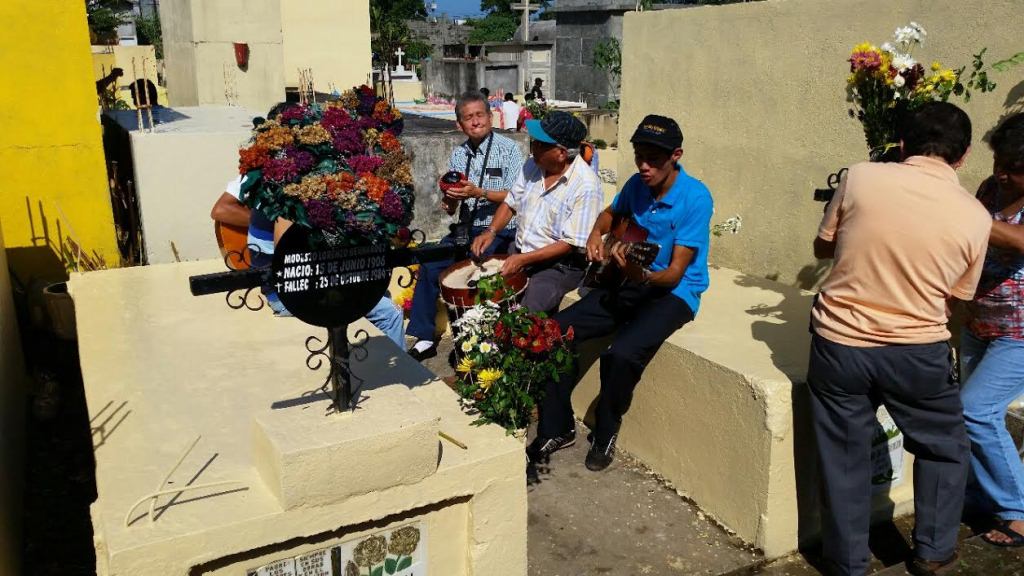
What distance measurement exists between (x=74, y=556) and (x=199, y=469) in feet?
5.53

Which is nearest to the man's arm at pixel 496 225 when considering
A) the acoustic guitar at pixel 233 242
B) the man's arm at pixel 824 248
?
the acoustic guitar at pixel 233 242

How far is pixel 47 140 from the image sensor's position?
6.32m

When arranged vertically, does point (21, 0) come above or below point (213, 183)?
above

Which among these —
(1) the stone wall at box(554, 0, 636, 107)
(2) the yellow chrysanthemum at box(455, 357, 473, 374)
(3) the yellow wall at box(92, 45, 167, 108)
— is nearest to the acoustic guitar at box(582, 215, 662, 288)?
(2) the yellow chrysanthemum at box(455, 357, 473, 374)

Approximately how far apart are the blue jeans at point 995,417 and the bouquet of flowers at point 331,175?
8.34ft

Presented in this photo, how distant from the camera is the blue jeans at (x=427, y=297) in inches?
224

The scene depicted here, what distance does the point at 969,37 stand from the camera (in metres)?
4.43

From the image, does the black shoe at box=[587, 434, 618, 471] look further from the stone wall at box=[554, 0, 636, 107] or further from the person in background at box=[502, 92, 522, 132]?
the stone wall at box=[554, 0, 636, 107]

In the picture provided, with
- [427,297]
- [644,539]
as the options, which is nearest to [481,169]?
[427,297]

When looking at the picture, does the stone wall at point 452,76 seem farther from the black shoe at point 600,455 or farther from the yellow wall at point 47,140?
the black shoe at point 600,455

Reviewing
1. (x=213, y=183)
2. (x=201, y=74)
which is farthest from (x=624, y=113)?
(x=201, y=74)

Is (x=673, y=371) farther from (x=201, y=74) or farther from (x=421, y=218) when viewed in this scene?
(x=201, y=74)

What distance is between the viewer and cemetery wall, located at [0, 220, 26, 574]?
11.5 feet

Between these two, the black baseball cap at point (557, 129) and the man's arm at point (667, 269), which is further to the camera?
the black baseball cap at point (557, 129)
